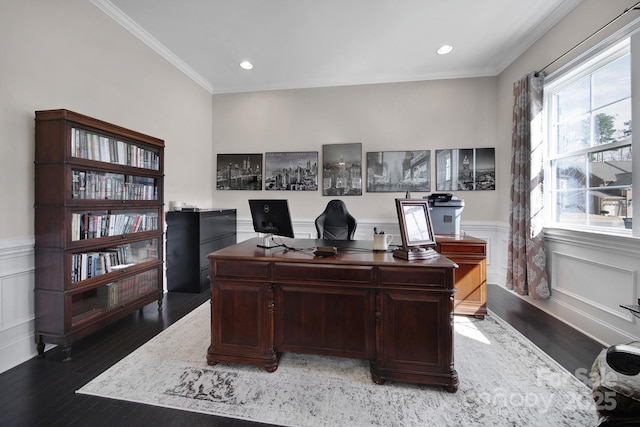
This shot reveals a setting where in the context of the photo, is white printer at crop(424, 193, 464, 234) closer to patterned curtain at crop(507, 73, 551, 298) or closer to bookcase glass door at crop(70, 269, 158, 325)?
patterned curtain at crop(507, 73, 551, 298)

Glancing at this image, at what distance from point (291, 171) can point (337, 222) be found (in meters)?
1.58

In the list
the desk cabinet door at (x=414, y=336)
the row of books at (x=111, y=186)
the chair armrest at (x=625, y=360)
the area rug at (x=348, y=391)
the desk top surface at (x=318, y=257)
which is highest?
the row of books at (x=111, y=186)

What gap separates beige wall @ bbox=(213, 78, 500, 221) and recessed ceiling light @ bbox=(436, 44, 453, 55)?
0.62 m

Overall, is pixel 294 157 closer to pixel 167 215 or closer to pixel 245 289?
pixel 167 215

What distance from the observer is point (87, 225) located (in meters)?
2.31

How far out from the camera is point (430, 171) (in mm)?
4203

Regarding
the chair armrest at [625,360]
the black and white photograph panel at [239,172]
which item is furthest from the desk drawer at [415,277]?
the black and white photograph panel at [239,172]

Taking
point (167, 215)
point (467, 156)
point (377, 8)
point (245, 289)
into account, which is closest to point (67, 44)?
point (167, 215)

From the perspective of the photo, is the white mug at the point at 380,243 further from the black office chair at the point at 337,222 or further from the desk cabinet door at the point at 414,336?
the black office chair at the point at 337,222

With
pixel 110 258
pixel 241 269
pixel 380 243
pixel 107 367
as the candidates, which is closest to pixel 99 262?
pixel 110 258

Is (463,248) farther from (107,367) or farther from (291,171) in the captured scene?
(107,367)

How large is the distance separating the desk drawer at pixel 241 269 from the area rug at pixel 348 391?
2.40 feet

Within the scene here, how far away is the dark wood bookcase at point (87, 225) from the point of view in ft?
6.84

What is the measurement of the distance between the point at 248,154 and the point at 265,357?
3626 mm
